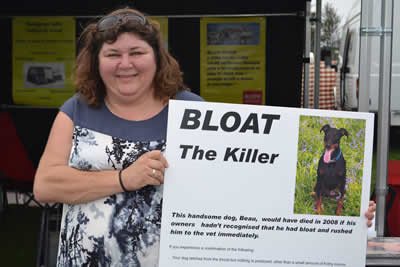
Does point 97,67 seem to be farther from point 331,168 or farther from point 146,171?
point 331,168

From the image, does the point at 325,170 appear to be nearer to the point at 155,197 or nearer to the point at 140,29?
the point at 155,197

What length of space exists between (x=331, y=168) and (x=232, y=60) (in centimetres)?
322

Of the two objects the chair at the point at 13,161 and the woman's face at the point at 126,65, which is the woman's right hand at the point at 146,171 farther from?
the chair at the point at 13,161

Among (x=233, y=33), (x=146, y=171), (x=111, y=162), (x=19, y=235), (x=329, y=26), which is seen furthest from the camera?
(x=329, y=26)

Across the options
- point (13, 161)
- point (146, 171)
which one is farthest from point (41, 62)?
point (146, 171)

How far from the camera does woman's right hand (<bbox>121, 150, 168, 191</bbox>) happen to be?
1591mm

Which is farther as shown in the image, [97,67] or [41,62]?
[41,62]

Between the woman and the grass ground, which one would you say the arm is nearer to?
the woman

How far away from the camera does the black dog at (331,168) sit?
165cm

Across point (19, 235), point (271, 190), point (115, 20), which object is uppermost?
point (115, 20)

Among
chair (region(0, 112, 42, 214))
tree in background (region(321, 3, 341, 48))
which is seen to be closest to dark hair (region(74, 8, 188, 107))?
chair (region(0, 112, 42, 214))

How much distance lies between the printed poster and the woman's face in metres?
0.24

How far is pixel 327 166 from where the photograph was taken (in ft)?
5.43

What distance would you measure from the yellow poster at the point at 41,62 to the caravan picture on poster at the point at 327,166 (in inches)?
143
